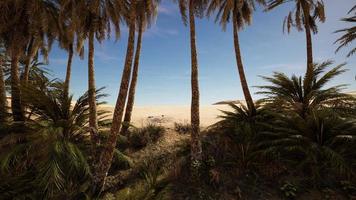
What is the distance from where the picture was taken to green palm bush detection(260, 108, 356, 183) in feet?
28.2

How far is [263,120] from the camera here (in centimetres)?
1198

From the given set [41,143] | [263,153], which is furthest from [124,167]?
[263,153]

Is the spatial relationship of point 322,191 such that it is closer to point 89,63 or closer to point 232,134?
point 232,134

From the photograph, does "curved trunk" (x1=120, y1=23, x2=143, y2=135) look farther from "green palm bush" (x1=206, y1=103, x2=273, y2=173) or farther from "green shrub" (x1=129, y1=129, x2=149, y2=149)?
"green palm bush" (x1=206, y1=103, x2=273, y2=173)

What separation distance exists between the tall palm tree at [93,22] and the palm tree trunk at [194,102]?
372cm

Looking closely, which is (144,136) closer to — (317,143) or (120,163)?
(120,163)

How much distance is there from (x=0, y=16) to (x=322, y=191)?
17897mm

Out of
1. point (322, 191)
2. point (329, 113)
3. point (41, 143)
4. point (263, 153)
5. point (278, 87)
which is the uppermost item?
point (278, 87)

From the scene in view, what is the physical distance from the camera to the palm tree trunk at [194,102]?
32.7ft

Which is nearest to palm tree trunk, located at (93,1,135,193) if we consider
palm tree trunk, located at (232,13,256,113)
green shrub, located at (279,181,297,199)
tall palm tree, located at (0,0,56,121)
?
green shrub, located at (279,181,297,199)

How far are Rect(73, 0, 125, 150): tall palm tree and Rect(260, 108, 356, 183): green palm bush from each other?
8.17 m

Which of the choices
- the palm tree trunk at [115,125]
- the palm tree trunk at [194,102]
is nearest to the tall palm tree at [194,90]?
the palm tree trunk at [194,102]

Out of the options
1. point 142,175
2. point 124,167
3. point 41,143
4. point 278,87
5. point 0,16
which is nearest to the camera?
point 41,143

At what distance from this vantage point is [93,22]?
1195 centimetres
